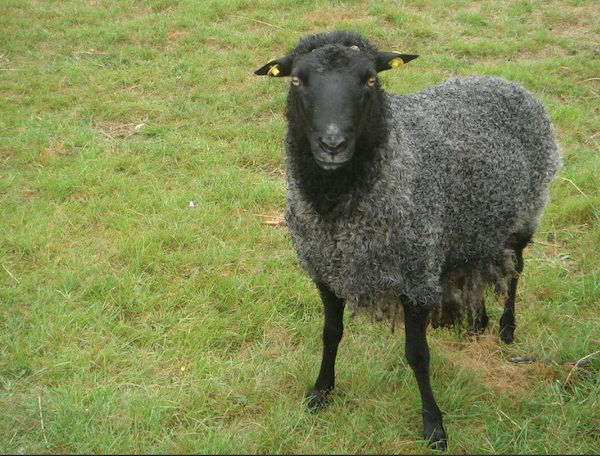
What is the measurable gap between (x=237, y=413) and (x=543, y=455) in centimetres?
168

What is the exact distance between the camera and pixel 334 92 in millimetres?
2662

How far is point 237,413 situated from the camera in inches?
133

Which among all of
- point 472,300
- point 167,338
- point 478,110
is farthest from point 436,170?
point 167,338

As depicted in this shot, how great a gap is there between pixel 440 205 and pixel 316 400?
1.39 meters

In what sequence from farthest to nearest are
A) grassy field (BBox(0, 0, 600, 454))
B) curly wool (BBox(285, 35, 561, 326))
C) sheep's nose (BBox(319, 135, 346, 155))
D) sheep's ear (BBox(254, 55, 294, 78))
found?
grassy field (BBox(0, 0, 600, 454))
sheep's ear (BBox(254, 55, 294, 78))
curly wool (BBox(285, 35, 561, 326))
sheep's nose (BBox(319, 135, 346, 155))

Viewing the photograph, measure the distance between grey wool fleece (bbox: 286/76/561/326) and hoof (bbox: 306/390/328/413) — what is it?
0.74m

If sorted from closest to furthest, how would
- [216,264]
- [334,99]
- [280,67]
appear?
[334,99]
[280,67]
[216,264]

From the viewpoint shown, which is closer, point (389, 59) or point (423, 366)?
point (389, 59)

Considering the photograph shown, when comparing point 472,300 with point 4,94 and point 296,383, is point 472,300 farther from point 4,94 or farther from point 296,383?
point 4,94

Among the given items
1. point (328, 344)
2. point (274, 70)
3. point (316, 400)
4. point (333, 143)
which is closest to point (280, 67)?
point (274, 70)

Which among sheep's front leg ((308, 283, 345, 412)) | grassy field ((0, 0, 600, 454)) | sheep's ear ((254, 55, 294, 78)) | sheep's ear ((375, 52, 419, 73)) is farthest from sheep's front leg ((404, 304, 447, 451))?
sheep's ear ((254, 55, 294, 78))

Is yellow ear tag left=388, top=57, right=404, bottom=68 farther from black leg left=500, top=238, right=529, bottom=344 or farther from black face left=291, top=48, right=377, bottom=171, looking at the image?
black leg left=500, top=238, right=529, bottom=344

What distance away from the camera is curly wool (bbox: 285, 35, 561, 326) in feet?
9.48

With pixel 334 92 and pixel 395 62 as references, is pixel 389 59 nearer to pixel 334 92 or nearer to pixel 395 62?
pixel 395 62
